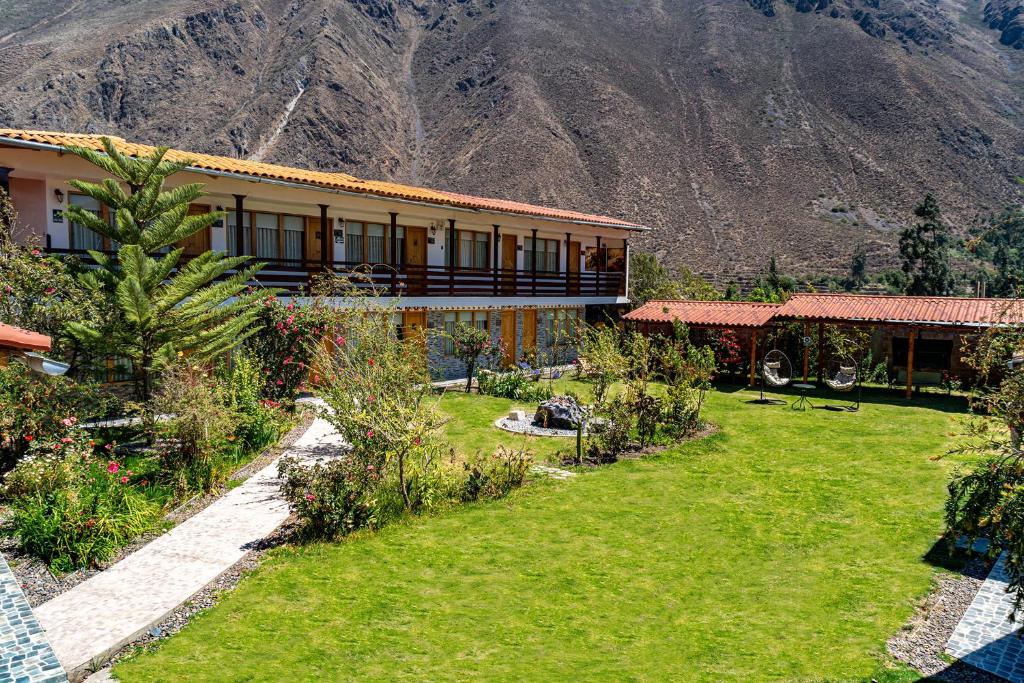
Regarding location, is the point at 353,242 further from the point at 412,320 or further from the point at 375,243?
the point at 412,320

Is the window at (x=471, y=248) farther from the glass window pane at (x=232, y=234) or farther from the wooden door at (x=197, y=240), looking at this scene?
the wooden door at (x=197, y=240)

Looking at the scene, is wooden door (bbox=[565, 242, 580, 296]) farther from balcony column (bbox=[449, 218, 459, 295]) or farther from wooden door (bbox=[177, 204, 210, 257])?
wooden door (bbox=[177, 204, 210, 257])

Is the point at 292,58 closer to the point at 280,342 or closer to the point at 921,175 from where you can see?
the point at 921,175

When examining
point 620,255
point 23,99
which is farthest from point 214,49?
point 620,255

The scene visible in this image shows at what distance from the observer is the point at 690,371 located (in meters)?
17.9

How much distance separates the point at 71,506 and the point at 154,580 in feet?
6.48

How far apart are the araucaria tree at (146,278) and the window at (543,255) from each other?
18135mm

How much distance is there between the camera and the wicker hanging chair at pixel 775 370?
2373 centimetres

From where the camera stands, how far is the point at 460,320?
27266mm

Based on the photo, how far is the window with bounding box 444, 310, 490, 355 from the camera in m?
26.1

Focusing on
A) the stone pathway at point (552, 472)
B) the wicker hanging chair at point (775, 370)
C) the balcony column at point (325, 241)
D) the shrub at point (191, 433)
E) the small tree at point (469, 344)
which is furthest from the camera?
the wicker hanging chair at point (775, 370)

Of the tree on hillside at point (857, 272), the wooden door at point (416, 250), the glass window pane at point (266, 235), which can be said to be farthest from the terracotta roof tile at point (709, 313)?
the tree on hillside at point (857, 272)

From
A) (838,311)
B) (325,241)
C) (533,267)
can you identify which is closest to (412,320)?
(325,241)

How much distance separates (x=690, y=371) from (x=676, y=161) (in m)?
66.8
